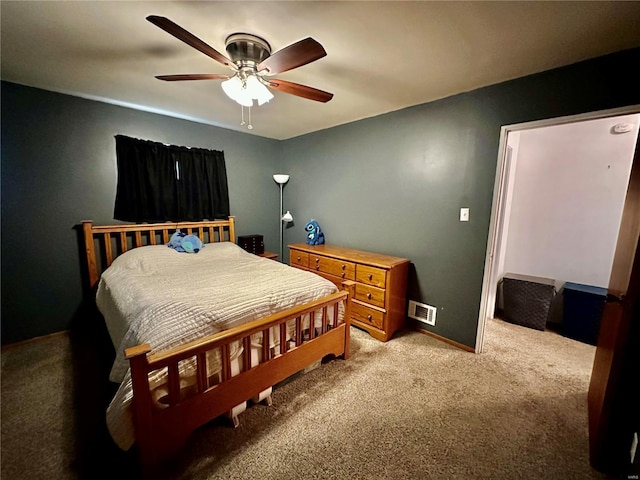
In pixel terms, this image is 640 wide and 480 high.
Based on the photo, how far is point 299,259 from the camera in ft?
11.1

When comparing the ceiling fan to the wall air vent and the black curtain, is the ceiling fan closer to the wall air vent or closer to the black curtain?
the black curtain

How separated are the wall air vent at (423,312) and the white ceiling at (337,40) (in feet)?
6.68

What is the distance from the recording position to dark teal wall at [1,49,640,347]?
2164 mm

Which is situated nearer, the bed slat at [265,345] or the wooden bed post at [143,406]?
the wooden bed post at [143,406]

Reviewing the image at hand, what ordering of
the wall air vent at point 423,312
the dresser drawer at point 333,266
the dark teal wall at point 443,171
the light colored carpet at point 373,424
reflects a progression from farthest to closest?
the dresser drawer at point 333,266
the wall air vent at point 423,312
the dark teal wall at point 443,171
the light colored carpet at point 373,424

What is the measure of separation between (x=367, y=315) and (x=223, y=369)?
62.6 inches

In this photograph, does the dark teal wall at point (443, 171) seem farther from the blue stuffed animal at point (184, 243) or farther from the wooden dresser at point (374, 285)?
the blue stuffed animal at point (184, 243)

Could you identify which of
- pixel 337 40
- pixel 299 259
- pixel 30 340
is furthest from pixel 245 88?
pixel 30 340

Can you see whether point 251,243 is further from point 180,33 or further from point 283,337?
point 180,33

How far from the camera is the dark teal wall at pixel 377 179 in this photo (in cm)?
216

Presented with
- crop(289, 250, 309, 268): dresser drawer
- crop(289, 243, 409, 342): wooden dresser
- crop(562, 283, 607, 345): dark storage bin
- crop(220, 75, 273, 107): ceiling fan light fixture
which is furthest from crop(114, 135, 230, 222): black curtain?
crop(562, 283, 607, 345): dark storage bin

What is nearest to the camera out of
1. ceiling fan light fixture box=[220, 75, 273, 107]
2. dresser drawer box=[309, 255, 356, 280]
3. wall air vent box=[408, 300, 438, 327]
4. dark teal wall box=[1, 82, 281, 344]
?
ceiling fan light fixture box=[220, 75, 273, 107]

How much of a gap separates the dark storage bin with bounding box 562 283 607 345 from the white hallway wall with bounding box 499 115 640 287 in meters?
0.31

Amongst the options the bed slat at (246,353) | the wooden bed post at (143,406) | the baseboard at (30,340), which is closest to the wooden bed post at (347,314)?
the bed slat at (246,353)
